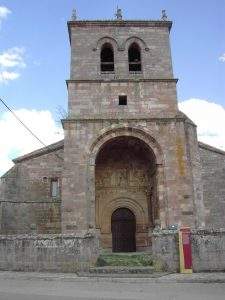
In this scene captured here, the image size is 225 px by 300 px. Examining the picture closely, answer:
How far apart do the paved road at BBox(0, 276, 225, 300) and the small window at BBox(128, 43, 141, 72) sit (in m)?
12.1

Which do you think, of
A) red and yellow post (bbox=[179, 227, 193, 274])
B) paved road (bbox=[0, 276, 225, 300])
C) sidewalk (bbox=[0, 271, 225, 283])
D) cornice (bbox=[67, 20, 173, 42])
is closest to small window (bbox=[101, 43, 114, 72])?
cornice (bbox=[67, 20, 173, 42])

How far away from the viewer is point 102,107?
61.2 feet

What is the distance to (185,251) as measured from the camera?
41.0 feet

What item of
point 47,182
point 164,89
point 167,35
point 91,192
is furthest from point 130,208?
point 167,35

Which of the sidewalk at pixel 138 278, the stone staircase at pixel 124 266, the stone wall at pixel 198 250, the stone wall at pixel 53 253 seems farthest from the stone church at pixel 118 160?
the sidewalk at pixel 138 278

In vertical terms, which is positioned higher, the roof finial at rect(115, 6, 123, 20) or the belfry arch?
the roof finial at rect(115, 6, 123, 20)

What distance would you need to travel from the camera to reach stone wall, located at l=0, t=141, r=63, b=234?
19656 mm

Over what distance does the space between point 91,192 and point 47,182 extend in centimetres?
433

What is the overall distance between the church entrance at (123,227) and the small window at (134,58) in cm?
687

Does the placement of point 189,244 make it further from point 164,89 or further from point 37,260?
point 164,89

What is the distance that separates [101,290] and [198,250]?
4370mm

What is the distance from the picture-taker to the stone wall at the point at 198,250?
40.8ft

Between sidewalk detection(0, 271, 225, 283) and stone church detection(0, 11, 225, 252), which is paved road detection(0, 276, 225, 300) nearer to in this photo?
sidewalk detection(0, 271, 225, 283)

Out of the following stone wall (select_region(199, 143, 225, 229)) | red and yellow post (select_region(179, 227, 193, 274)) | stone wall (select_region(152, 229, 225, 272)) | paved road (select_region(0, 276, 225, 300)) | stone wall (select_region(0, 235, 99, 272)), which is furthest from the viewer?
stone wall (select_region(199, 143, 225, 229))
